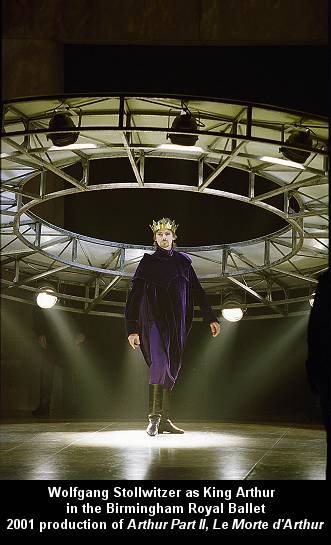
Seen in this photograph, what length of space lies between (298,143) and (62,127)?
2.56 meters

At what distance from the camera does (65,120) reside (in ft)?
25.1

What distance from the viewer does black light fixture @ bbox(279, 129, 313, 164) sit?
7891 millimetres

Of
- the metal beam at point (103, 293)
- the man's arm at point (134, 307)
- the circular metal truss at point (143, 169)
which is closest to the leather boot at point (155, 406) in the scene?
the man's arm at point (134, 307)

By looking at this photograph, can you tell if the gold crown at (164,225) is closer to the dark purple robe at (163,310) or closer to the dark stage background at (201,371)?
the dark purple robe at (163,310)

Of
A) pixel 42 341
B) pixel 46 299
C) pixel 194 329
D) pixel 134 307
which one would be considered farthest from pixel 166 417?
pixel 194 329

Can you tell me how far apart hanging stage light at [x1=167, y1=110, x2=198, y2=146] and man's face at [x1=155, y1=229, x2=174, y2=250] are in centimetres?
117

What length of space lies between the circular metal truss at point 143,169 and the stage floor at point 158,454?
3.07m

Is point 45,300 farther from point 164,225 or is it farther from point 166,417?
point 166,417

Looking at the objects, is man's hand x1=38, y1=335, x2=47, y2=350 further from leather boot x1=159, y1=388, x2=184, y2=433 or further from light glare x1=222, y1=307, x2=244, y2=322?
leather boot x1=159, y1=388, x2=184, y2=433

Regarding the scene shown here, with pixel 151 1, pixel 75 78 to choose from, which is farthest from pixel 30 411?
pixel 151 1

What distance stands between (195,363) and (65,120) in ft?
31.5

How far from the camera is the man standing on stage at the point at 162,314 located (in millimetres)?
8422

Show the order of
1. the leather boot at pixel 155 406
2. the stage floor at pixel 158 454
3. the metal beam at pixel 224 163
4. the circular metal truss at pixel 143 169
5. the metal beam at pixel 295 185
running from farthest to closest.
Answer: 1. the metal beam at pixel 295 185
2. the leather boot at pixel 155 406
3. the circular metal truss at pixel 143 169
4. the metal beam at pixel 224 163
5. the stage floor at pixel 158 454
